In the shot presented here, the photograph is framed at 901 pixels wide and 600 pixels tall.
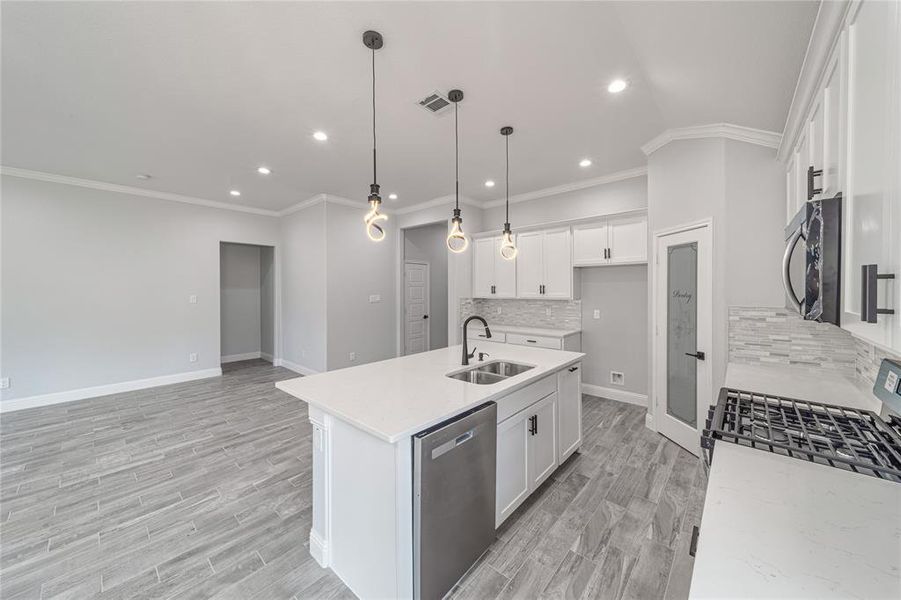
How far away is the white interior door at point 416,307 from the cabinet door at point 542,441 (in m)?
4.06

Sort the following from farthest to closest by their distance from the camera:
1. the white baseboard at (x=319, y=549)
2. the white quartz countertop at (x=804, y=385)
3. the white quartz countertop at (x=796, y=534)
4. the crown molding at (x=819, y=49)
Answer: the white baseboard at (x=319, y=549) → the white quartz countertop at (x=804, y=385) → the crown molding at (x=819, y=49) → the white quartz countertop at (x=796, y=534)

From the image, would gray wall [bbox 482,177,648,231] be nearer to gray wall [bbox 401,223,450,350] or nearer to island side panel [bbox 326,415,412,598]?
gray wall [bbox 401,223,450,350]

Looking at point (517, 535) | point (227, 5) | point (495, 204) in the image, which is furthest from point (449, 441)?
point (495, 204)

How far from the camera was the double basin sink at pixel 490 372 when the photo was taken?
95.7 inches

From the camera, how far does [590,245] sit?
13.8 feet

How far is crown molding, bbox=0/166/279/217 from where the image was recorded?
4.02m

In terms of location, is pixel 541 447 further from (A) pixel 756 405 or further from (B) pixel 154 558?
(B) pixel 154 558

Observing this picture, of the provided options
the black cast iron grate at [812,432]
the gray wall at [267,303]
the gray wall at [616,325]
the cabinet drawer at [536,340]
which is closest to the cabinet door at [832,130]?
the black cast iron grate at [812,432]

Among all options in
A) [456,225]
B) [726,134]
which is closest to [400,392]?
[456,225]

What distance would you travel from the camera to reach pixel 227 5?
169 centimetres

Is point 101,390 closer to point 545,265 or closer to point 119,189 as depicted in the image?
point 119,189

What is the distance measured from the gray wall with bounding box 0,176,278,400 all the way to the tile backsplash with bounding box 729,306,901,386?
22.7ft

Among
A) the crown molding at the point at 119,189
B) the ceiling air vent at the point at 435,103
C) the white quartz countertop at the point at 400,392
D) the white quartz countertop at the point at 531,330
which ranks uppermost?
the crown molding at the point at 119,189

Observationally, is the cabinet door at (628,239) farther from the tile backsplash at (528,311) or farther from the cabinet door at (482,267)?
the cabinet door at (482,267)
